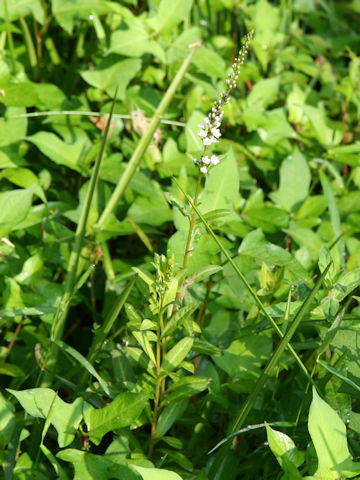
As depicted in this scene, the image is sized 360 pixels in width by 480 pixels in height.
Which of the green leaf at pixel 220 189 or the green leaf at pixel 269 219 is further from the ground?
the green leaf at pixel 220 189

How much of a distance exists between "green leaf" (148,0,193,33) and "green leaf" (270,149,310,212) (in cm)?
60

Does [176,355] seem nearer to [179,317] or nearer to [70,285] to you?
[179,317]

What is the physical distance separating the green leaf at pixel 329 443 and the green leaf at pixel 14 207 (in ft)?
2.82

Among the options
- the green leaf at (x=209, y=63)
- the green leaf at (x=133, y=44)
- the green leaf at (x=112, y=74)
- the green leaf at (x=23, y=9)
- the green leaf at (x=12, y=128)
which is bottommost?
the green leaf at (x=12, y=128)

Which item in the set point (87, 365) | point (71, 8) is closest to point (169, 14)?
point (71, 8)

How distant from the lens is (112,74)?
204cm

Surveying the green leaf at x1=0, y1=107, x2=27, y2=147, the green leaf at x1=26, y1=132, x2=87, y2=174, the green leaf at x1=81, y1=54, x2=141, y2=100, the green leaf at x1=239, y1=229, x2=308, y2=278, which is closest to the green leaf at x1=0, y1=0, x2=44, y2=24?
the green leaf at x1=81, y1=54, x2=141, y2=100

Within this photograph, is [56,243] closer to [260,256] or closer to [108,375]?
[108,375]

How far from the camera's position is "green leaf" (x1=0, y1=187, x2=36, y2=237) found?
148cm

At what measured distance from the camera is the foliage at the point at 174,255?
117cm

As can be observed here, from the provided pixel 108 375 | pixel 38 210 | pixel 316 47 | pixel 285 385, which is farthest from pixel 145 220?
pixel 316 47

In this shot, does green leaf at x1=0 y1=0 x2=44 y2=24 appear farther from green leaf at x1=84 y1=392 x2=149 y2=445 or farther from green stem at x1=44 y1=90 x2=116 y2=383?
green leaf at x1=84 y1=392 x2=149 y2=445

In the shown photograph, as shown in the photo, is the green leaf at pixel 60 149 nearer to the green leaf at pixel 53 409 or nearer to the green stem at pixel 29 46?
the green stem at pixel 29 46

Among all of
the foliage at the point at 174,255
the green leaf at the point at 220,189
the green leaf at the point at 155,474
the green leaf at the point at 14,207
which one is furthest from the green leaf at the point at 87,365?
the green leaf at the point at 220,189
